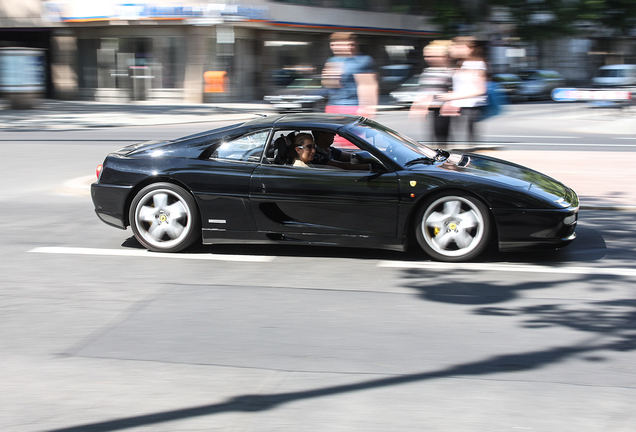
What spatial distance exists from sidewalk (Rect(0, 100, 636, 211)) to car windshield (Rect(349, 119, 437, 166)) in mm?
2418

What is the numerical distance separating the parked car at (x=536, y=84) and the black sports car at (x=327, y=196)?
1022 inches

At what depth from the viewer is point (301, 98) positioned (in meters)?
23.8

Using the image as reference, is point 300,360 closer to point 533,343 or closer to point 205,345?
point 205,345

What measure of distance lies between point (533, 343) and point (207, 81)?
26935 millimetres

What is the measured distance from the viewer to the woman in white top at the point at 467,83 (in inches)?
387

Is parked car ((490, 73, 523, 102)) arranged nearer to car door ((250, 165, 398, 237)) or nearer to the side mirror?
the side mirror

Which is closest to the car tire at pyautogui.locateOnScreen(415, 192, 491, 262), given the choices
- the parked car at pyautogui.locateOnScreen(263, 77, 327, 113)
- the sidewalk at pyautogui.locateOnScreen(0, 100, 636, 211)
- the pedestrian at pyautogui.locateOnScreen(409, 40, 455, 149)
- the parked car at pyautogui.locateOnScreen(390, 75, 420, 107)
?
the sidewalk at pyautogui.locateOnScreen(0, 100, 636, 211)

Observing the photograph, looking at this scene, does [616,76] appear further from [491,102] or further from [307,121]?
[307,121]

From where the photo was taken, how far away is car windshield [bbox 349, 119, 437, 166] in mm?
6270

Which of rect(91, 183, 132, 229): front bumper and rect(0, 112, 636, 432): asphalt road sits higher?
rect(91, 183, 132, 229): front bumper

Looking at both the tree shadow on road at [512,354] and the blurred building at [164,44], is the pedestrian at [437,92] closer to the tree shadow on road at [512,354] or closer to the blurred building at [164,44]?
the tree shadow on road at [512,354]

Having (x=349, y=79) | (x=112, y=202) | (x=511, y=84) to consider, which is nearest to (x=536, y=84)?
(x=511, y=84)

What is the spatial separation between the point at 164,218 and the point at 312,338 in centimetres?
252

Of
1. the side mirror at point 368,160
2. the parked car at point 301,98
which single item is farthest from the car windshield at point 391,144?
the parked car at point 301,98
